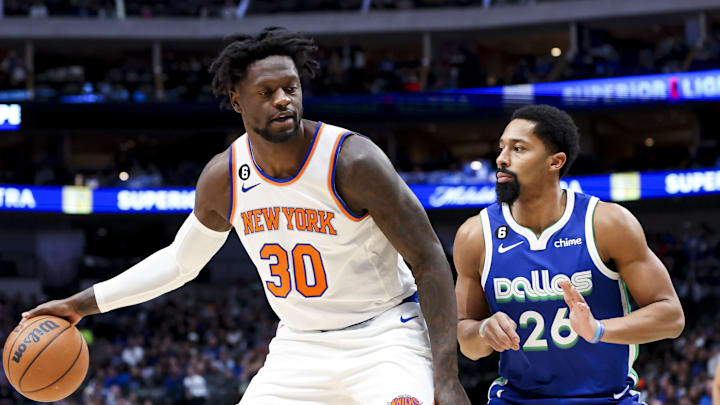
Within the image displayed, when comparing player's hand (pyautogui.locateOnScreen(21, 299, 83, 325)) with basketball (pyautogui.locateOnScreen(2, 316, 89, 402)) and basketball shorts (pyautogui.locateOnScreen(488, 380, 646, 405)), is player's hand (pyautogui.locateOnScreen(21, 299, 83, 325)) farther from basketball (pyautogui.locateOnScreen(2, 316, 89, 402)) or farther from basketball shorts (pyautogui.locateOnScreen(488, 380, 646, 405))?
basketball shorts (pyautogui.locateOnScreen(488, 380, 646, 405))

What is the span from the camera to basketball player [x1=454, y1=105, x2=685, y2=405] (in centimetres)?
402

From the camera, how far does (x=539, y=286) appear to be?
414cm

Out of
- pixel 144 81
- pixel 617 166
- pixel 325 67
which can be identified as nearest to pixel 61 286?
pixel 144 81

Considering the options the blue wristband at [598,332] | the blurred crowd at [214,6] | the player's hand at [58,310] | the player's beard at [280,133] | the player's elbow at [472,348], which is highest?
the blurred crowd at [214,6]

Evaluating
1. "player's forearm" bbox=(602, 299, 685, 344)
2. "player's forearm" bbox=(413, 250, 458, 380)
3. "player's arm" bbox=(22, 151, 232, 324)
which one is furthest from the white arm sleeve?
"player's forearm" bbox=(602, 299, 685, 344)

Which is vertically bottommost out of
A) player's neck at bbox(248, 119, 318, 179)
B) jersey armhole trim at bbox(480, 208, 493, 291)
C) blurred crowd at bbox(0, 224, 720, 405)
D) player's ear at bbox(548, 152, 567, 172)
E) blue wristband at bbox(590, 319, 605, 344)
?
blurred crowd at bbox(0, 224, 720, 405)

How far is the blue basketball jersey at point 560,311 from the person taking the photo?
4.11 metres

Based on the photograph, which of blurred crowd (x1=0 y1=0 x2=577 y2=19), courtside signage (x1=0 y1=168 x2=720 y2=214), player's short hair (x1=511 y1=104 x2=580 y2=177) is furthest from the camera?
blurred crowd (x1=0 y1=0 x2=577 y2=19)

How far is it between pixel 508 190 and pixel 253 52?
1389mm

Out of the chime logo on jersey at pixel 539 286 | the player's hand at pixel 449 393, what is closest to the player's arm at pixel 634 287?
the chime logo on jersey at pixel 539 286

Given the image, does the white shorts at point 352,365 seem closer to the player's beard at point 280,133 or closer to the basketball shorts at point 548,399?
the basketball shorts at point 548,399

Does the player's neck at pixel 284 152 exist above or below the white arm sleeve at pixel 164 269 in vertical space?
above

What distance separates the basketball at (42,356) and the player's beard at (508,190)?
210 cm

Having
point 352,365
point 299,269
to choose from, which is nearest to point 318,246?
point 299,269
